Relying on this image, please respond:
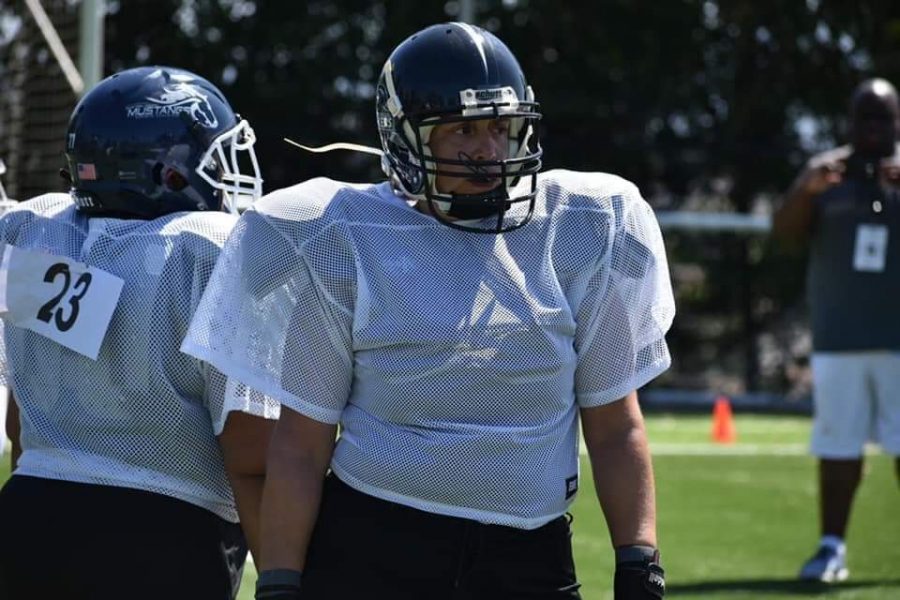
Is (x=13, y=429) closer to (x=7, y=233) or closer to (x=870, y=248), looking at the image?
(x=7, y=233)

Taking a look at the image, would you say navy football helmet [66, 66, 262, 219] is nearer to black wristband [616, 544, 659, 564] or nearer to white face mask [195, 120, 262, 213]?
white face mask [195, 120, 262, 213]

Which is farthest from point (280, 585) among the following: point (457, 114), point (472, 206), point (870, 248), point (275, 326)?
point (870, 248)

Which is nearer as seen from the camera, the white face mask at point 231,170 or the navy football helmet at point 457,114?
the navy football helmet at point 457,114

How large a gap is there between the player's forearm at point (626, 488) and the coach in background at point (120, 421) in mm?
606

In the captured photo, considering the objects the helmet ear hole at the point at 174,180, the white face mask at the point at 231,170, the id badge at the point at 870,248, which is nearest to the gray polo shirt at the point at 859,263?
the id badge at the point at 870,248

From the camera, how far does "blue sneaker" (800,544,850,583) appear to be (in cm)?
685

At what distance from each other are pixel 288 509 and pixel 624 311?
0.65 meters

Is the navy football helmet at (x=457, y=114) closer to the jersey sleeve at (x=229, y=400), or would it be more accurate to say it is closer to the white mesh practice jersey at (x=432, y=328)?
the white mesh practice jersey at (x=432, y=328)

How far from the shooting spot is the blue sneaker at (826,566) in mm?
6848

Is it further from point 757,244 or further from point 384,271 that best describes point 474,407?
point 757,244

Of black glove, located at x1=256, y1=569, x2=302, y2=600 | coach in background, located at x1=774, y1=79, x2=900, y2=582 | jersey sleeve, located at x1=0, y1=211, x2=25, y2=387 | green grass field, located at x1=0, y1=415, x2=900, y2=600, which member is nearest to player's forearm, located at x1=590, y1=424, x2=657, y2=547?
black glove, located at x1=256, y1=569, x2=302, y2=600

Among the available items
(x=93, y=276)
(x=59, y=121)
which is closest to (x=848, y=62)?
(x=59, y=121)

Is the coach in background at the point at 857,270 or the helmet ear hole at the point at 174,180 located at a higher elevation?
the helmet ear hole at the point at 174,180

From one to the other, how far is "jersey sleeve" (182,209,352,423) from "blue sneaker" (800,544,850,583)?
4429 mm
